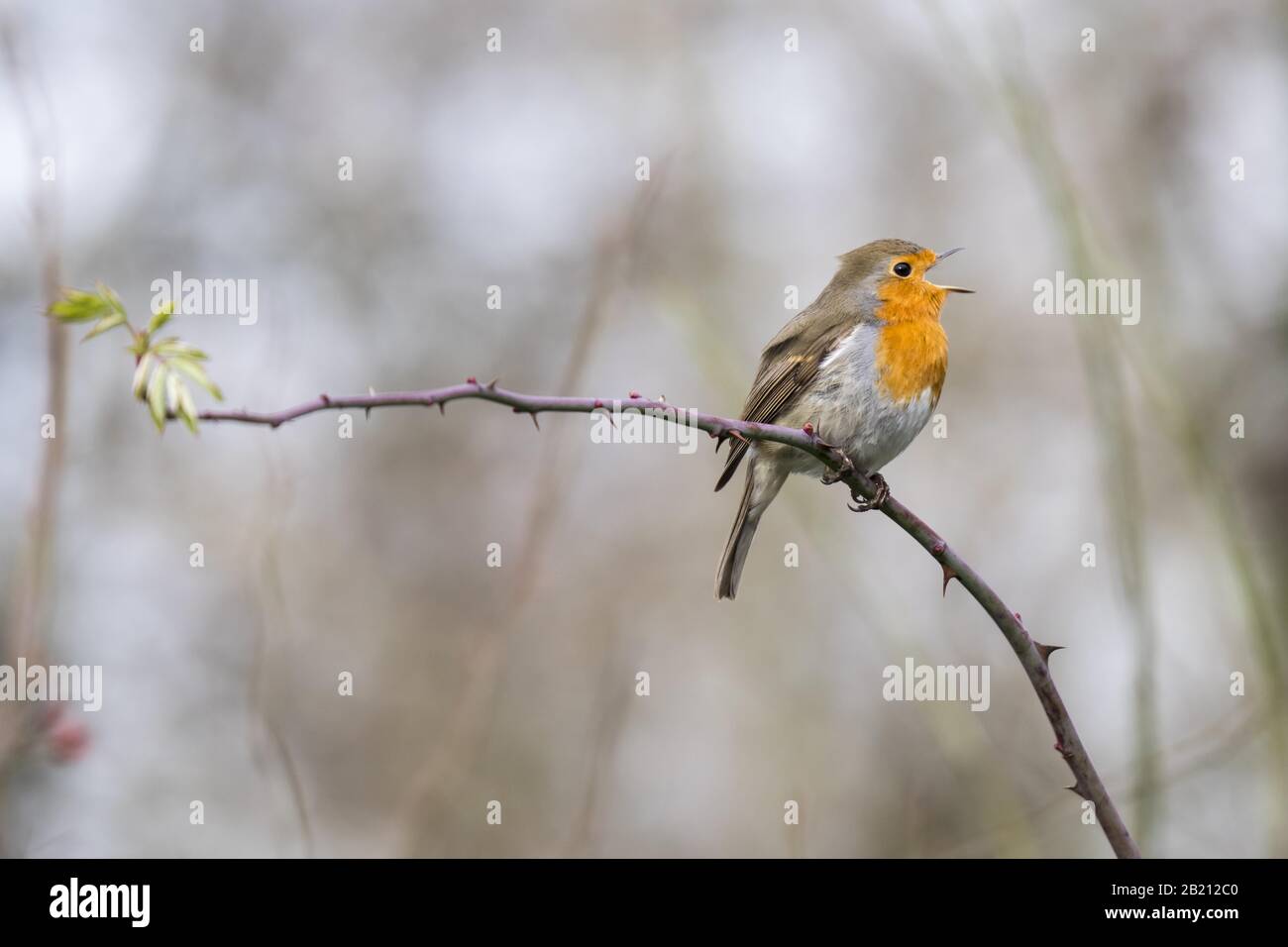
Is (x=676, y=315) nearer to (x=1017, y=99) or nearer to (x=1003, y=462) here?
(x=1017, y=99)

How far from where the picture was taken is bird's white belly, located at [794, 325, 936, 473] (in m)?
4.88

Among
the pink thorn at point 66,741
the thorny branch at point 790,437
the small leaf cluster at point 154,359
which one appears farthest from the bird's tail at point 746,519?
the small leaf cluster at point 154,359

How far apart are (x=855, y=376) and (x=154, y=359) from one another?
3377 mm

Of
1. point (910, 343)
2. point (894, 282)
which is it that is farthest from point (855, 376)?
point (894, 282)

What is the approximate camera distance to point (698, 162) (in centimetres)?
768

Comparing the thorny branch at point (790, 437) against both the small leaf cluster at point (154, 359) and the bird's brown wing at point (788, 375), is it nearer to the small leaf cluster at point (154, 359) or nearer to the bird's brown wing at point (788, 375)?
the small leaf cluster at point (154, 359)

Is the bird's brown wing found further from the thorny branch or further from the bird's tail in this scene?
the thorny branch

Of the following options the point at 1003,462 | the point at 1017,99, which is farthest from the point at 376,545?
the point at 1017,99

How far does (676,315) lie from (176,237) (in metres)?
4.88

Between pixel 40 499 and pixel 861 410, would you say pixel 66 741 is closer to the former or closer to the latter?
pixel 40 499

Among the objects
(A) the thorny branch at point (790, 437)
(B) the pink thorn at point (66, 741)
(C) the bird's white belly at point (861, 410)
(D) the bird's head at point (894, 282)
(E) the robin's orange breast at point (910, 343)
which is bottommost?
(B) the pink thorn at point (66, 741)

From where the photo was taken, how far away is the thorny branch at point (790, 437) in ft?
6.18

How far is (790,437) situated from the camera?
98.7 inches

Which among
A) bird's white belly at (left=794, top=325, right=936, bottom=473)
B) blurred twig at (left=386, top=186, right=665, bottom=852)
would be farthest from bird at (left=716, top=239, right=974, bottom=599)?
blurred twig at (left=386, top=186, right=665, bottom=852)
